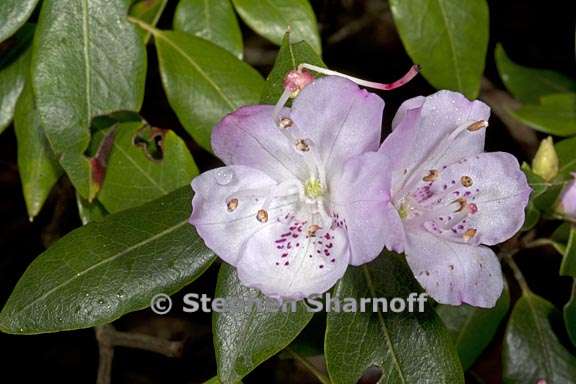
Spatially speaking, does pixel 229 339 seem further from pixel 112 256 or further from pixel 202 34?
pixel 202 34

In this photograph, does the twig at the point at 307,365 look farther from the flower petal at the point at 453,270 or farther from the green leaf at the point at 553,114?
the green leaf at the point at 553,114

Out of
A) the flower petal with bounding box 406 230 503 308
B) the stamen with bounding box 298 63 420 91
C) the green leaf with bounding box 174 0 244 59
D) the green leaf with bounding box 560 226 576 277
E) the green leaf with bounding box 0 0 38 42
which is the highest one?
the stamen with bounding box 298 63 420 91

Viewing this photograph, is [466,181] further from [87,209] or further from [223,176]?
[87,209]

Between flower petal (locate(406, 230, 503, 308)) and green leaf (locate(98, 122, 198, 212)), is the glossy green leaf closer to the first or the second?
green leaf (locate(98, 122, 198, 212))

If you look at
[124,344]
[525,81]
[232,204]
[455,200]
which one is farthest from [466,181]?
[525,81]

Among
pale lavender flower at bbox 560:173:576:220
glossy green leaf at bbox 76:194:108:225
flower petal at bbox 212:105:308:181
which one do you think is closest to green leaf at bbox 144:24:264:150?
glossy green leaf at bbox 76:194:108:225

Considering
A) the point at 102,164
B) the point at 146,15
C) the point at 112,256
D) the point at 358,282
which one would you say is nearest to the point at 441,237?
the point at 358,282
